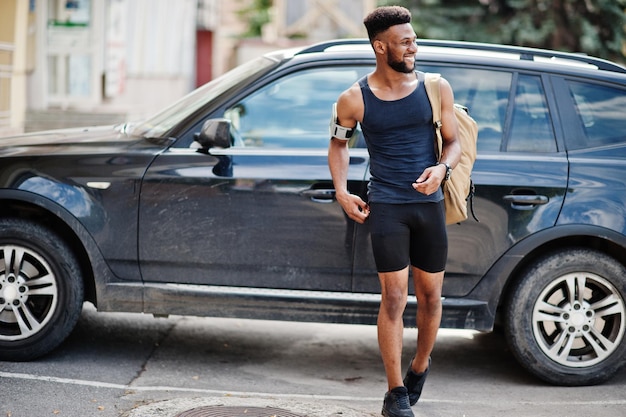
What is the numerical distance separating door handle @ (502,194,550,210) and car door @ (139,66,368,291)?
826 mm

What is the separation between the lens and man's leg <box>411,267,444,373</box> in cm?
505

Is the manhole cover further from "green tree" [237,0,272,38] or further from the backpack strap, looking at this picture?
"green tree" [237,0,272,38]

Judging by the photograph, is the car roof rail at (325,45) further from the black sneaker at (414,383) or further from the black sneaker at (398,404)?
the black sneaker at (398,404)

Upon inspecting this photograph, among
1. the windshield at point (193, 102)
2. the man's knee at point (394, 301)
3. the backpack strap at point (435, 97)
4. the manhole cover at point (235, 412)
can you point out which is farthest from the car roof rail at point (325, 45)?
the manhole cover at point (235, 412)

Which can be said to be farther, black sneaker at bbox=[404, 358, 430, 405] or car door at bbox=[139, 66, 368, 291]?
car door at bbox=[139, 66, 368, 291]

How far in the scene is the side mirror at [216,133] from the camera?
5535 mm

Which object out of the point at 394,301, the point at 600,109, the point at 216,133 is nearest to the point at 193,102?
the point at 216,133

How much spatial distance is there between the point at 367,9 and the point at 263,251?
22944 millimetres

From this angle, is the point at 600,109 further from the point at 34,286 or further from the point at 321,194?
the point at 34,286

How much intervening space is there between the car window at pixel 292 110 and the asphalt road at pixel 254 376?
1367 mm

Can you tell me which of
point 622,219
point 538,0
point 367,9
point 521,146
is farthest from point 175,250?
point 367,9

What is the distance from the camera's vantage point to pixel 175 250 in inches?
226

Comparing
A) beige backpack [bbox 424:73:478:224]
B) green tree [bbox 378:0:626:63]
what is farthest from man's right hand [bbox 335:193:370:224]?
green tree [bbox 378:0:626:63]

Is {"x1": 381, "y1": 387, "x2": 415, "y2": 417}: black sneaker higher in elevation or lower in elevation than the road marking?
higher
